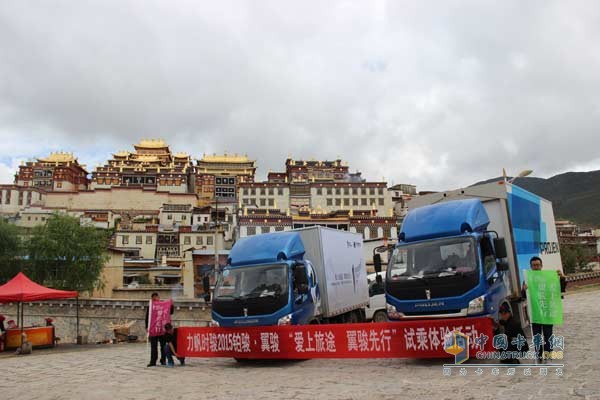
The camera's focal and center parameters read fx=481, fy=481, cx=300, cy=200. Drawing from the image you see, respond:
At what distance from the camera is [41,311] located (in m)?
34.9

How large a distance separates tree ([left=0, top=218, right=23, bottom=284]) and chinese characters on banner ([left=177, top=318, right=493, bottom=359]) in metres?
25.8

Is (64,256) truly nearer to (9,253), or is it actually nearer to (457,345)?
(9,253)

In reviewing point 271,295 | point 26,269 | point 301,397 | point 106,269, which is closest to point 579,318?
point 271,295

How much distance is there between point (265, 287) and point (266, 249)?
113 cm

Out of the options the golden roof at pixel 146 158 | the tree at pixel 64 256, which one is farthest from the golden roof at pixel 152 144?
the tree at pixel 64 256

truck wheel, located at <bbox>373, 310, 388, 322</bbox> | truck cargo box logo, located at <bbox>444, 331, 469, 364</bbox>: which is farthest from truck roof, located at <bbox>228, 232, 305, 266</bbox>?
truck wheel, located at <bbox>373, 310, 388, 322</bbox>

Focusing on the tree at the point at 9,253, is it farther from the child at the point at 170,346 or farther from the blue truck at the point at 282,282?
the blue truck at the point at 282,282

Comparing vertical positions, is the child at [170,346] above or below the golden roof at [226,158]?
Answer: below

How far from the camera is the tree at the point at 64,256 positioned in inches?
1307

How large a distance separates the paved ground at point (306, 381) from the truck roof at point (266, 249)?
2.58 meters

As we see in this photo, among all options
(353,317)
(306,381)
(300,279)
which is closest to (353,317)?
(353,317)

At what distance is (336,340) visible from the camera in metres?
10.7

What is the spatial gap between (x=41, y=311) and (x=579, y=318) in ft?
112

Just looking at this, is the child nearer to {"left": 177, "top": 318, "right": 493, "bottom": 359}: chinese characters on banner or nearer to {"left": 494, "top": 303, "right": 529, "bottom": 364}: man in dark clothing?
{"left": 177, "top": 318, "right": 493, "bottom": 359}: chinese characters on banner
